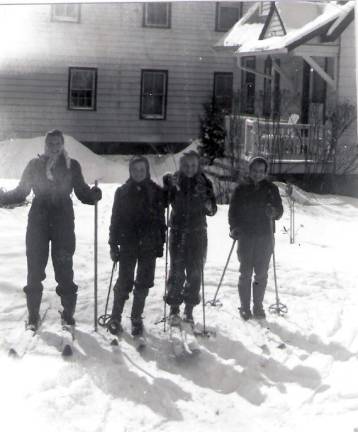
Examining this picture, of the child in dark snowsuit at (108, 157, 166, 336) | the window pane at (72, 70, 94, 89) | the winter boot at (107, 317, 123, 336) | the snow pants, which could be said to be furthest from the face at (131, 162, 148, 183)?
the winter boot at (107, 317, 123, 336)

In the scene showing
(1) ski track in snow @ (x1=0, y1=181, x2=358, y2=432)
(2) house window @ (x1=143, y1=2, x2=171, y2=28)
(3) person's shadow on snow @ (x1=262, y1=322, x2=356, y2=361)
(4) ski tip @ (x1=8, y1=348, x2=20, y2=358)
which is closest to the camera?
(1) ski track in snow @ (x1=0, y1=181, x2=358, y2=432)

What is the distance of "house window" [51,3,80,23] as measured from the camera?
116 inches

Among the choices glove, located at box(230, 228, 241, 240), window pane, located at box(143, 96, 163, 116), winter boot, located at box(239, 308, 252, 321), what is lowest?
winter boot, located at box(239, 308, 252, 321)

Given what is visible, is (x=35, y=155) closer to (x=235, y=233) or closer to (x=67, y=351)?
(x=67, y=351)

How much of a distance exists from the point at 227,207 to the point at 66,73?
40.0 inches

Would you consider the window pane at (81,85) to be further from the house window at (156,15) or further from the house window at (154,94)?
the house window at (156,15)

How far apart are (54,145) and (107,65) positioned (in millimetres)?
509

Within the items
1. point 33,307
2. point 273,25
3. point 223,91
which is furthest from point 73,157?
point 273,25

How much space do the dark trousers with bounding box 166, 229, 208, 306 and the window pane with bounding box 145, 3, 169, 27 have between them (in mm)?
1009

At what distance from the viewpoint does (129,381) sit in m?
2.81

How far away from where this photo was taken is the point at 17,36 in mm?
3035

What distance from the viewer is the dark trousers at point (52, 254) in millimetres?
3072

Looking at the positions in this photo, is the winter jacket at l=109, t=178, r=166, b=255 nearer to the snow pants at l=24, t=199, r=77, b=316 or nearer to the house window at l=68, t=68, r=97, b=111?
the snow pants at l=24, t=199, r=77, b=316

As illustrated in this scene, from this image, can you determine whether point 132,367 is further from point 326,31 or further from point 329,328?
point 326,31
